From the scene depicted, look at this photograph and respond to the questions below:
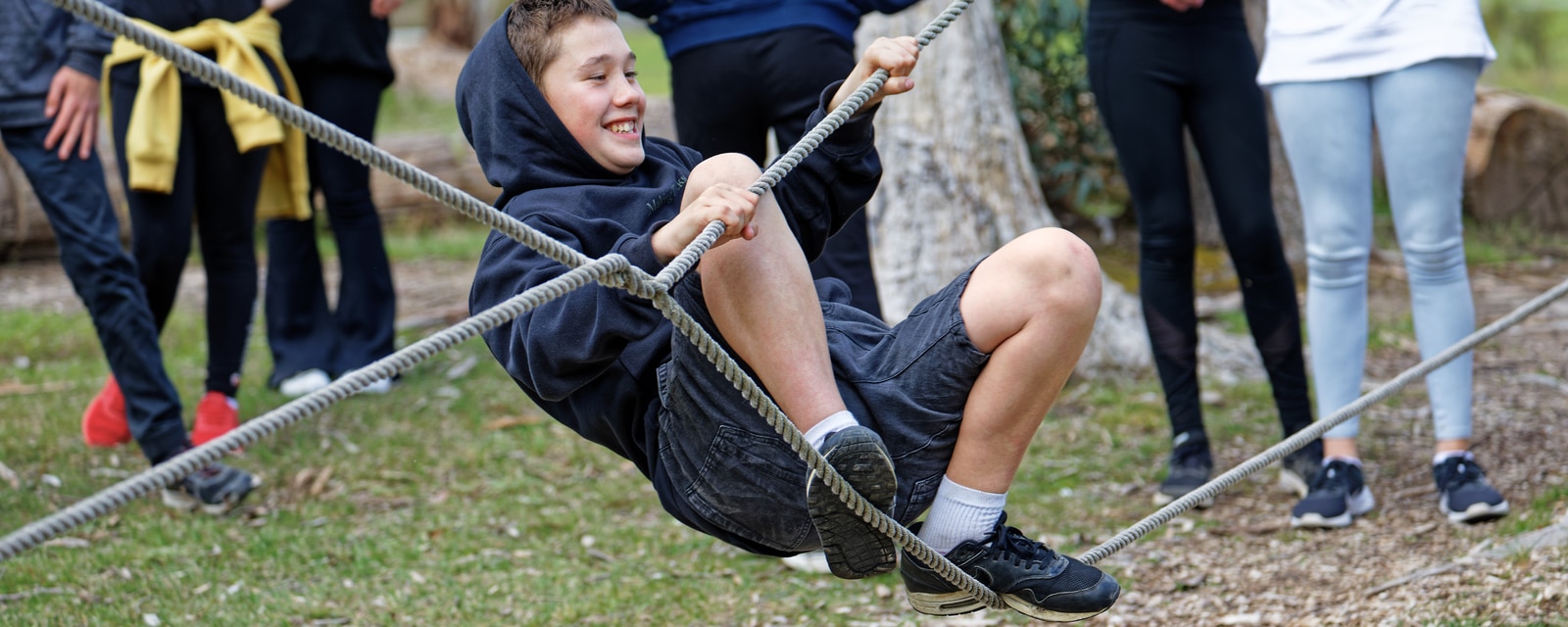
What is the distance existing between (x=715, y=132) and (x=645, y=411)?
1.25 metres

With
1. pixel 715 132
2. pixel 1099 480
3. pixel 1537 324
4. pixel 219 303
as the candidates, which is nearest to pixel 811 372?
pixel 715 132

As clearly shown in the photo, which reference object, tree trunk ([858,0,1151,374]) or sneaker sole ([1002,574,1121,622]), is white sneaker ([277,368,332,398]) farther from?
sneaker sole ([1002,574,1121,622])

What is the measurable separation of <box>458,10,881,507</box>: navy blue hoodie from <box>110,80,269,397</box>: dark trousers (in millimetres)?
1891

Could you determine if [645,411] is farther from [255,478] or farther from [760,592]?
[255,478]

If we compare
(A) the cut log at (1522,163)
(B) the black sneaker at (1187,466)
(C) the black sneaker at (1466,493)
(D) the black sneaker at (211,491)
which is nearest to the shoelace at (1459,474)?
(C) the black sneaker at (1466,493)

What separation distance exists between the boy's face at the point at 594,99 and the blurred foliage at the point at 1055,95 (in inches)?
189

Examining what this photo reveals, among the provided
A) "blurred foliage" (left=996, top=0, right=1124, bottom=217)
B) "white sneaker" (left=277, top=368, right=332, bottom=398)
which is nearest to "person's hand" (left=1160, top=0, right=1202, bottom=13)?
"white sneaker" (left=277, top=368, right=332, bottom=398)

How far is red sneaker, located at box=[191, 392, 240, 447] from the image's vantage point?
402 centimetres

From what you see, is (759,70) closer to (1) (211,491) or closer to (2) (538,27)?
(2) (538,27)

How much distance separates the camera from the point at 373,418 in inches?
177

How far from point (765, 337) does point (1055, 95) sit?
17.3 feet

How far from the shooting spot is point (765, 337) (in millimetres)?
1933

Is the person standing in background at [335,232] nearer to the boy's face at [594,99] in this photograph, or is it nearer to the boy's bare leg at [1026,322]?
the boy's face at [594,99]

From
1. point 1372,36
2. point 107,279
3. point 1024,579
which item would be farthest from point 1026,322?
point 107,279
